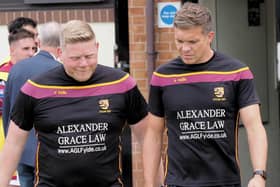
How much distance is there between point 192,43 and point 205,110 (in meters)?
0.38

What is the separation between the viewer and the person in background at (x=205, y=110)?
4.36 metres

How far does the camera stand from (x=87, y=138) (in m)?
4.27

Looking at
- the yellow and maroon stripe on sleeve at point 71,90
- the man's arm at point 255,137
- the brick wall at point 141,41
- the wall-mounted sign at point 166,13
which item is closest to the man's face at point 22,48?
the brick wall at point 141,41

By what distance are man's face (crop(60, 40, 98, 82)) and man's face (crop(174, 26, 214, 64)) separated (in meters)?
0.49

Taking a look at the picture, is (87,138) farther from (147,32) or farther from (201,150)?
(147,32)

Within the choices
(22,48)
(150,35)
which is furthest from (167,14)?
(22,48)

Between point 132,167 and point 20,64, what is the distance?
1.94 m

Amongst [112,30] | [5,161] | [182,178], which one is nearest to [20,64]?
[5,161]

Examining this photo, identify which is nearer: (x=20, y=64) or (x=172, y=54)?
(x=20, y=64)

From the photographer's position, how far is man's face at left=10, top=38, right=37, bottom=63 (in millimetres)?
6457

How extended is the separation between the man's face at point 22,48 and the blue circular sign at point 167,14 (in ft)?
4.32

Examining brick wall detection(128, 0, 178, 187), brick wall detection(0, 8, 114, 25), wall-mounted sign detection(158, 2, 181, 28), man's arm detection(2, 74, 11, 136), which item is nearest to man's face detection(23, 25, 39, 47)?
man's arm detection(2, 74, 11, 136)

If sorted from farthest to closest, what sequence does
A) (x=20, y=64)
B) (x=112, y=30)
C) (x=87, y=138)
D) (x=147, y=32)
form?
1. (x=112, y=30)
2. (x=147, y=32)
3. (x=20, y=64)
4. (x=87, y=138)

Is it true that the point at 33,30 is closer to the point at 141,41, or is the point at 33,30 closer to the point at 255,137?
the point at 141,41
